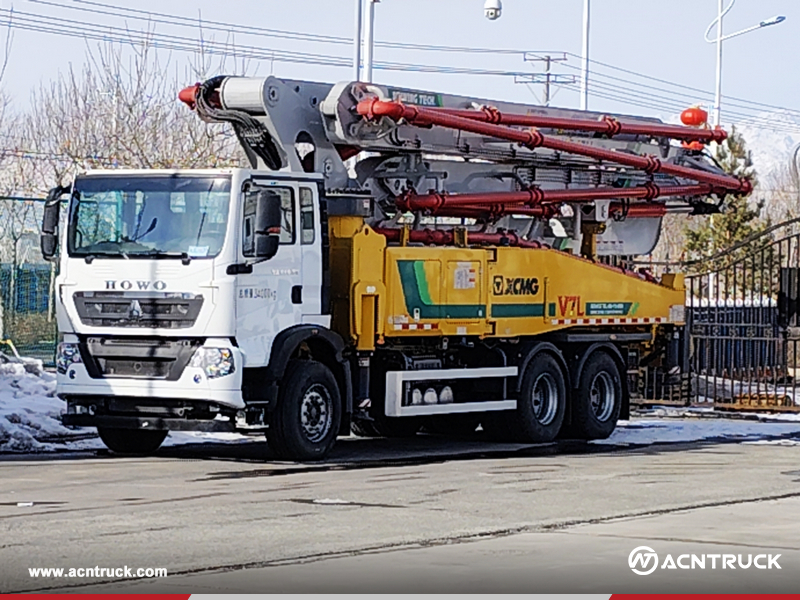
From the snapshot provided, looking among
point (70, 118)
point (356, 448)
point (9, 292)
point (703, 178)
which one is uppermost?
point (70, 118)

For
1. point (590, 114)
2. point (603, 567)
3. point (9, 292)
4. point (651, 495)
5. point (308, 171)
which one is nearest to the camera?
point (603, 567)

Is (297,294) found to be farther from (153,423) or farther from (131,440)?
(131,440)

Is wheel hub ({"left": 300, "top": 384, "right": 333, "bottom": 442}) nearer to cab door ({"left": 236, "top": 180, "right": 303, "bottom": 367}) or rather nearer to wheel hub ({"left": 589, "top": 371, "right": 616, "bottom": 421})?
cab door ({"left": 236, "top": 180, "right": 303, "bottom": 367})

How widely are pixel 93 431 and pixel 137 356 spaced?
340cm

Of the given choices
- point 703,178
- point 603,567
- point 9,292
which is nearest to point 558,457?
point 703,178

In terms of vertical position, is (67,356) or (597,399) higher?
(67,356)

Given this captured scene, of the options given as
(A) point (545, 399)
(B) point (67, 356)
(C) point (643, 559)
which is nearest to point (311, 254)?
(B) point (67, 356)

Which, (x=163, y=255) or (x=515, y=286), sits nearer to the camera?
(x=163, y=255)

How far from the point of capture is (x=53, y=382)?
2131 centimetres

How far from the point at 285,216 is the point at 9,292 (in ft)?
30.9

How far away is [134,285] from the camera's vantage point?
1625cm

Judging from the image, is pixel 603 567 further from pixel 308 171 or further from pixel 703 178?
pixel 703 178

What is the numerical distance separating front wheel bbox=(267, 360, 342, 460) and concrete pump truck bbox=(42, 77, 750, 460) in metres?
0.02

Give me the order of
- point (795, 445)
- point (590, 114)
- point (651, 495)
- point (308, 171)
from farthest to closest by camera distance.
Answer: point (590, 114) → point (795, 445) → point (308, 171) → point (651, 495)
